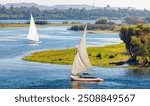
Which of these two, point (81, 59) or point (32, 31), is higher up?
point (32, 31)

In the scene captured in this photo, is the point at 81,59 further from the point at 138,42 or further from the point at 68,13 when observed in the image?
the point at 138,42

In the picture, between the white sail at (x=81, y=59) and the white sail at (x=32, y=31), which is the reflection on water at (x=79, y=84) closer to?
the white sail at (x=81, y=59)

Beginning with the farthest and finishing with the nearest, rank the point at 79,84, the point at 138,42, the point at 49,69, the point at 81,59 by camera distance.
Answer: the point at 138,42
the point at 49,69
the point at 81,59
the point at 79,84

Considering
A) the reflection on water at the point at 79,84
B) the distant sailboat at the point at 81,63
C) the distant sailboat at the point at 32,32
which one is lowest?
the reflection on water at the point at 79,84

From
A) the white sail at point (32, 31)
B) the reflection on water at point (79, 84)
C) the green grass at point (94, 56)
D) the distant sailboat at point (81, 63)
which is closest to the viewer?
the reflection on water at point (79, 84)

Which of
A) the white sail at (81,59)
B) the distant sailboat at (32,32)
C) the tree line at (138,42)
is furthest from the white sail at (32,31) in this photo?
the tree line at (138,42)

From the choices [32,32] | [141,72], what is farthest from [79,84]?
[32,32]

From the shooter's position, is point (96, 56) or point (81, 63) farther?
point (96, 56)
